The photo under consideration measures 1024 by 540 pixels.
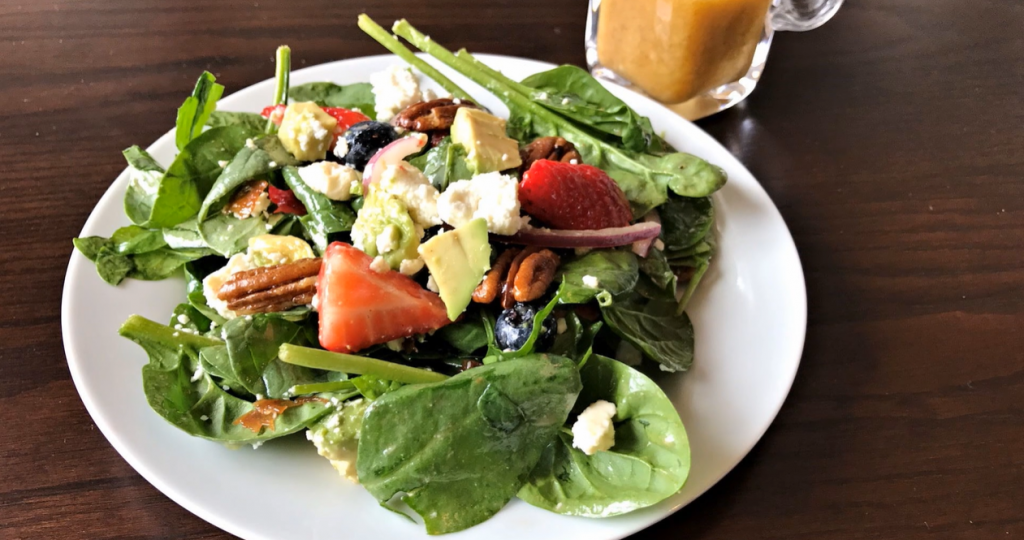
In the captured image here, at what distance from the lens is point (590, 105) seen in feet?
4.84

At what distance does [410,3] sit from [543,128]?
3.09 ft

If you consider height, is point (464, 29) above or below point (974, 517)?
above

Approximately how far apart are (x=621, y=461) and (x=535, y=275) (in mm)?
330

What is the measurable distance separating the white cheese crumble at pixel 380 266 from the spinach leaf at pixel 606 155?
497 mm

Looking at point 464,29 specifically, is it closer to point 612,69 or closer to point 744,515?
point 612,69

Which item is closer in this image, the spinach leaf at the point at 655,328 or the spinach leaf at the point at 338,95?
the spinach leaf at the point at 655,328

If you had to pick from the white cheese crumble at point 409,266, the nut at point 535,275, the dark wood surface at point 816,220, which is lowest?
the dark wood surface at point 816,220

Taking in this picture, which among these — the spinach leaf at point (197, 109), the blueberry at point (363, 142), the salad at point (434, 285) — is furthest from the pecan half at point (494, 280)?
the spinach leaf at point (197, 109)

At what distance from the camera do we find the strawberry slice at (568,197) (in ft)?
→ 3.92

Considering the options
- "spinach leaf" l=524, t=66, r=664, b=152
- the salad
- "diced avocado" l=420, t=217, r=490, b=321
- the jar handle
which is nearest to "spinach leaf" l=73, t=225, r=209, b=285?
the salad

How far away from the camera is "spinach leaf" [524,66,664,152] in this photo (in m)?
1.39

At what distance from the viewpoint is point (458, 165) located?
126 centimetres

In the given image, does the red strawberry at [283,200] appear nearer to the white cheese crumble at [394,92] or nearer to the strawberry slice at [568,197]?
the white cheese crumble at [394,92]

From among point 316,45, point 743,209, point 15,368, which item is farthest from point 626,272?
point 316,45
